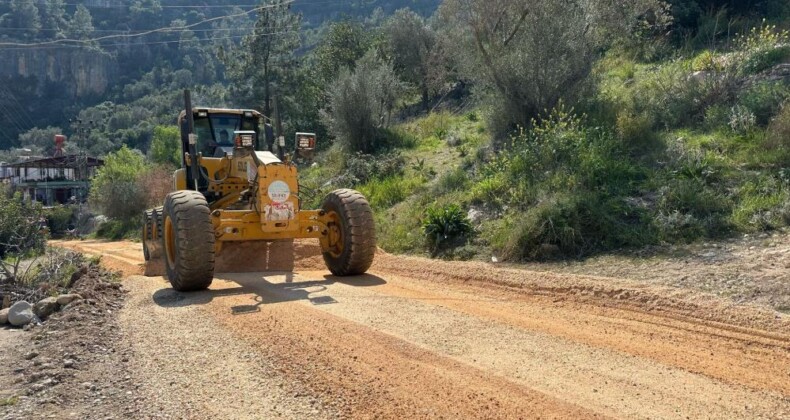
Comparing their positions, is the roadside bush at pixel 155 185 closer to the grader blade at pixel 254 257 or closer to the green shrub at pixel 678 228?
the grader blade at pixel 254 257

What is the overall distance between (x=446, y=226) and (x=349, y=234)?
3256 millimetres

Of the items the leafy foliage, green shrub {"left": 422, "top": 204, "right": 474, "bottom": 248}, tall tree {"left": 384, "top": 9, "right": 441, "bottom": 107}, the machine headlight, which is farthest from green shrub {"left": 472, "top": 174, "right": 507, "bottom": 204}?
the leafy foliage

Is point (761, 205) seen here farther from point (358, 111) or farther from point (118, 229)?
point (118, 229)

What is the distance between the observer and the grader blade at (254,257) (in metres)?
11.4

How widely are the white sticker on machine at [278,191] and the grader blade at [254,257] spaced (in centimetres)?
230

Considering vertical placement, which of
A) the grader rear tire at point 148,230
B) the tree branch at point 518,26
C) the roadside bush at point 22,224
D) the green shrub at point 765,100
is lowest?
the roadside bush at point 22,224

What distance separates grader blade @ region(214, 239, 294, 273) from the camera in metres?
11.4

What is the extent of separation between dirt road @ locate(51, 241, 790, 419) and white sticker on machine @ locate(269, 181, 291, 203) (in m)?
1.37

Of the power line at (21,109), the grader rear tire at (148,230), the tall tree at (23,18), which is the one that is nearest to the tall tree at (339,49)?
the grader rear tire at (148,230)

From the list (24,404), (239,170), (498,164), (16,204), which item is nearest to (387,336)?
(24,404)

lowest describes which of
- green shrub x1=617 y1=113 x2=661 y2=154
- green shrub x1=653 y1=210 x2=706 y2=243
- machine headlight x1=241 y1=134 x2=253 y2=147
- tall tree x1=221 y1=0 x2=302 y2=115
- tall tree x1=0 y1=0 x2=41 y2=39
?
green shrub x1=653 y1=210 x2=706 y2=243

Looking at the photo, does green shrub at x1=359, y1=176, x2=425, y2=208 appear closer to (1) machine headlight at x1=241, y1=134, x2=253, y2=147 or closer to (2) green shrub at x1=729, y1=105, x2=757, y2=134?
(1) machine headlight at x1=241, y1=134, x2=253, y2=147

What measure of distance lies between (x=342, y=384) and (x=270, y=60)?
34.1 metres

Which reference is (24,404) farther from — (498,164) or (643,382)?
(498,164)
